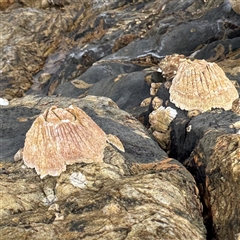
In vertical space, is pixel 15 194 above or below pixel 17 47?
above

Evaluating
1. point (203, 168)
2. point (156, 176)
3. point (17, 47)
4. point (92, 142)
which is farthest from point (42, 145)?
point (17, 47)

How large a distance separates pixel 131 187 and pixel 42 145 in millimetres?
1336

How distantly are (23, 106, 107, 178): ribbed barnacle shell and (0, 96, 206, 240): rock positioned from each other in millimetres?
108

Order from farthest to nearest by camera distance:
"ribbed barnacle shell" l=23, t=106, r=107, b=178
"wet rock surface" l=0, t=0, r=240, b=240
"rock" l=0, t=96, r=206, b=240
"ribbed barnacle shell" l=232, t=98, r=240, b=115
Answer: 1. "ribbed barnacle shell" l=232, t=98, r=240, b=115
2. "ribbed barnacle shell" l=23, t=106, r=107, b=178
3. "wet rock surface" l=0, t=0, r=240, b=240
4. "rock" l=0, t=96, r=206, b=240

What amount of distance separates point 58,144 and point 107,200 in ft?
3.65

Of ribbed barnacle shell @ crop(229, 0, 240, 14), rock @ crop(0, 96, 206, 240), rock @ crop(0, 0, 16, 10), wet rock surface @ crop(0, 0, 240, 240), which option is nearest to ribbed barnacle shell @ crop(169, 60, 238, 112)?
wet rock surface @ crop(0, 0, 240, 240)

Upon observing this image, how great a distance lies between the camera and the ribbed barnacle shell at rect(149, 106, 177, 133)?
689cm

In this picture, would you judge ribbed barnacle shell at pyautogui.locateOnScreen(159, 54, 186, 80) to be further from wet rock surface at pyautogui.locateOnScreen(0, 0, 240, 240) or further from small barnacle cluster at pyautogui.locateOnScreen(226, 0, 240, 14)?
small barnacle cluster at pyautogui.locateOnScreen(226, 0, 240, 14)

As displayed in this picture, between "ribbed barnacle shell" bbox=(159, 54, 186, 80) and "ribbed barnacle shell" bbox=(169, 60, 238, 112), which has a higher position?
"ribbed barnacle shell" bbox=(169, 60, 238, 112)

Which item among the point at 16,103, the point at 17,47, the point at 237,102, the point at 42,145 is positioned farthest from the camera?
the point at 17,47

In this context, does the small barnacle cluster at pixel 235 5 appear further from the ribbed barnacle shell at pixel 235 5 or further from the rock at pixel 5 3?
the rock at pixel 5 3

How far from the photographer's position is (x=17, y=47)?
19.5m

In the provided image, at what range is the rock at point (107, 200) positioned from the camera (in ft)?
12.3

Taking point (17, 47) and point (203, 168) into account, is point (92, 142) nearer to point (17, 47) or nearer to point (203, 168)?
point (203, 168)
